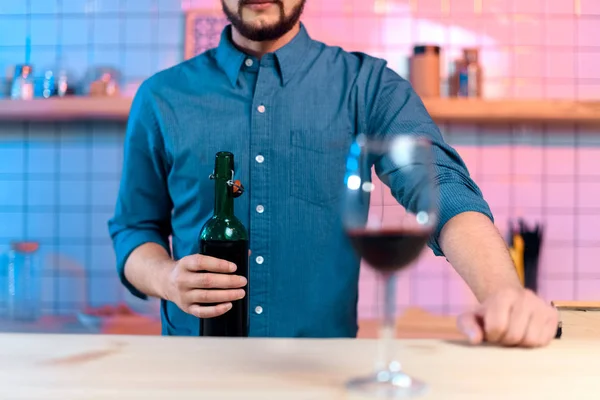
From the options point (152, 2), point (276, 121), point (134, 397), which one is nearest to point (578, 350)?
point (134, 397)

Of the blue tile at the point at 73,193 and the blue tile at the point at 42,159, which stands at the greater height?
Result: the blue tile at the point at 42,159

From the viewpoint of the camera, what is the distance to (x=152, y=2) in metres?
2.62

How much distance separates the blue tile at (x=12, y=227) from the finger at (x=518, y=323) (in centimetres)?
229

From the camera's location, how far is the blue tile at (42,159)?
2.60 metres

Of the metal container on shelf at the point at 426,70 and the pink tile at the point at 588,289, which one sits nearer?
the metal container on shelf at the point at 426,70

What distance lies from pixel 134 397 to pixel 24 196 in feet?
7.52

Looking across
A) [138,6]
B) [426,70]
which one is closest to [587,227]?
[426,70]

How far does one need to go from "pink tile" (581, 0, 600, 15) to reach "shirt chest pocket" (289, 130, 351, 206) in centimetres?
164

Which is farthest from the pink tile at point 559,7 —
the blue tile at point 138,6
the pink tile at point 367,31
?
the blue tile at point 138,6

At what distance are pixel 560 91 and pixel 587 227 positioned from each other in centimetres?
52

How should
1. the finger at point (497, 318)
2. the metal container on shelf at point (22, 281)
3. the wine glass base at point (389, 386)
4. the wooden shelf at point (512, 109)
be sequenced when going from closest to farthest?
the wine glass base at point (389, 386) → the finger at point (497, 318) → the wooden shelf at point (512, 109) → the metal container on shelf at point (22, 281)

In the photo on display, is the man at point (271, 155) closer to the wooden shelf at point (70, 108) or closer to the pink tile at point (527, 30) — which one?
the wooden shelf at point (70, 108)

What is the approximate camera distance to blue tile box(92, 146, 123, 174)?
2588mm

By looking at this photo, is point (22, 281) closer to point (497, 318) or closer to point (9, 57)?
point (9, 57)
